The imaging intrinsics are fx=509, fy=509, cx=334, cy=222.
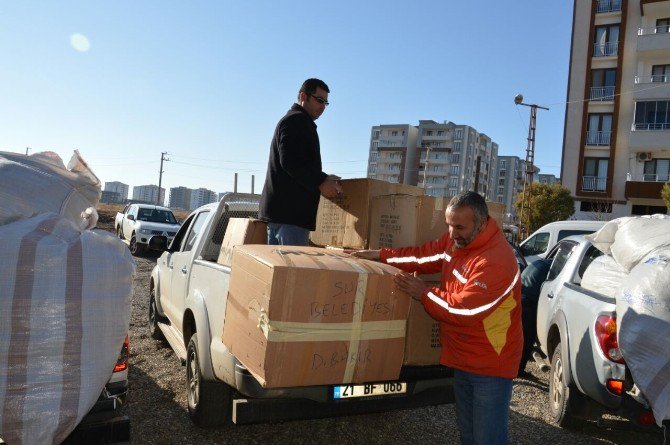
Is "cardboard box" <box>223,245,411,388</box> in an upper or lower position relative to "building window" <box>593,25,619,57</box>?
lower

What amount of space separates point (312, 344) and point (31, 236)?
4.43 feet

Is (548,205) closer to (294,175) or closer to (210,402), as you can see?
(294,175)

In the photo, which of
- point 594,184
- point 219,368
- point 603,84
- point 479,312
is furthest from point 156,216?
point 603,84

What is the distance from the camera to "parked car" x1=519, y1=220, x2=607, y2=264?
8.75 meters

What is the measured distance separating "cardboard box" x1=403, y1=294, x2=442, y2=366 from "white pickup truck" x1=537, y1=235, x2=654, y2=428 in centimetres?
139

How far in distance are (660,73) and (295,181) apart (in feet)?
116

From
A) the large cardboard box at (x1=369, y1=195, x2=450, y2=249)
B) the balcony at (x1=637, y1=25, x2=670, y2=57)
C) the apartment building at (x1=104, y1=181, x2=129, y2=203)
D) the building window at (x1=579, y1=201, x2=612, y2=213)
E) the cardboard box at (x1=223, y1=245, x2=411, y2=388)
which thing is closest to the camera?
the cardboard box at (x1=223, y1=245, x2=411, y2=388)

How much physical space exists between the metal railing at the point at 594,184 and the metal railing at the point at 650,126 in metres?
3.69

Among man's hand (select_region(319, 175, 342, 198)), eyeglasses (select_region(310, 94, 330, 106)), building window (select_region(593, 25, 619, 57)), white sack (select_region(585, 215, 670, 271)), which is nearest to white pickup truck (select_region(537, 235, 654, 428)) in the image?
white sack (select_region(585, 215, 670, 271))

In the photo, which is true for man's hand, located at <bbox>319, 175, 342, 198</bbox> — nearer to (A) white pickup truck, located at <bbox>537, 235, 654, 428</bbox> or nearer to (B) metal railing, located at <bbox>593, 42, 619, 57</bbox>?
(A) white pickup truck, located at <bbox>537, 235, 654, 428</bbox>

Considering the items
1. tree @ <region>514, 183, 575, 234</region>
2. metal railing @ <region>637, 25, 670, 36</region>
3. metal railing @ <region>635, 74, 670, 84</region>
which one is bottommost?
tree @ <region>514, 183, 575, 234</region>

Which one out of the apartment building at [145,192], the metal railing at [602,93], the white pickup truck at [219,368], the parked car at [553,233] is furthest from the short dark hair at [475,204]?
the apartment building at [145,192]

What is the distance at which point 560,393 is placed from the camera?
4535 mm

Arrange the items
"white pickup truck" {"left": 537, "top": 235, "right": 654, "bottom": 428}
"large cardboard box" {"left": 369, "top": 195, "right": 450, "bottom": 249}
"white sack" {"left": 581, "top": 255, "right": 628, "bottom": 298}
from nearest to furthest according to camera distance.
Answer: "large cardboard box" {"left": 369, "top": 195, "right": 450, "bottom": 249} → "white pickup truck" {"left": 537, "top": 235, "right": 654, "bottom": 428} → "white sack" {"left": 581, "top": 255, "right": 628, "bottom": 298}
